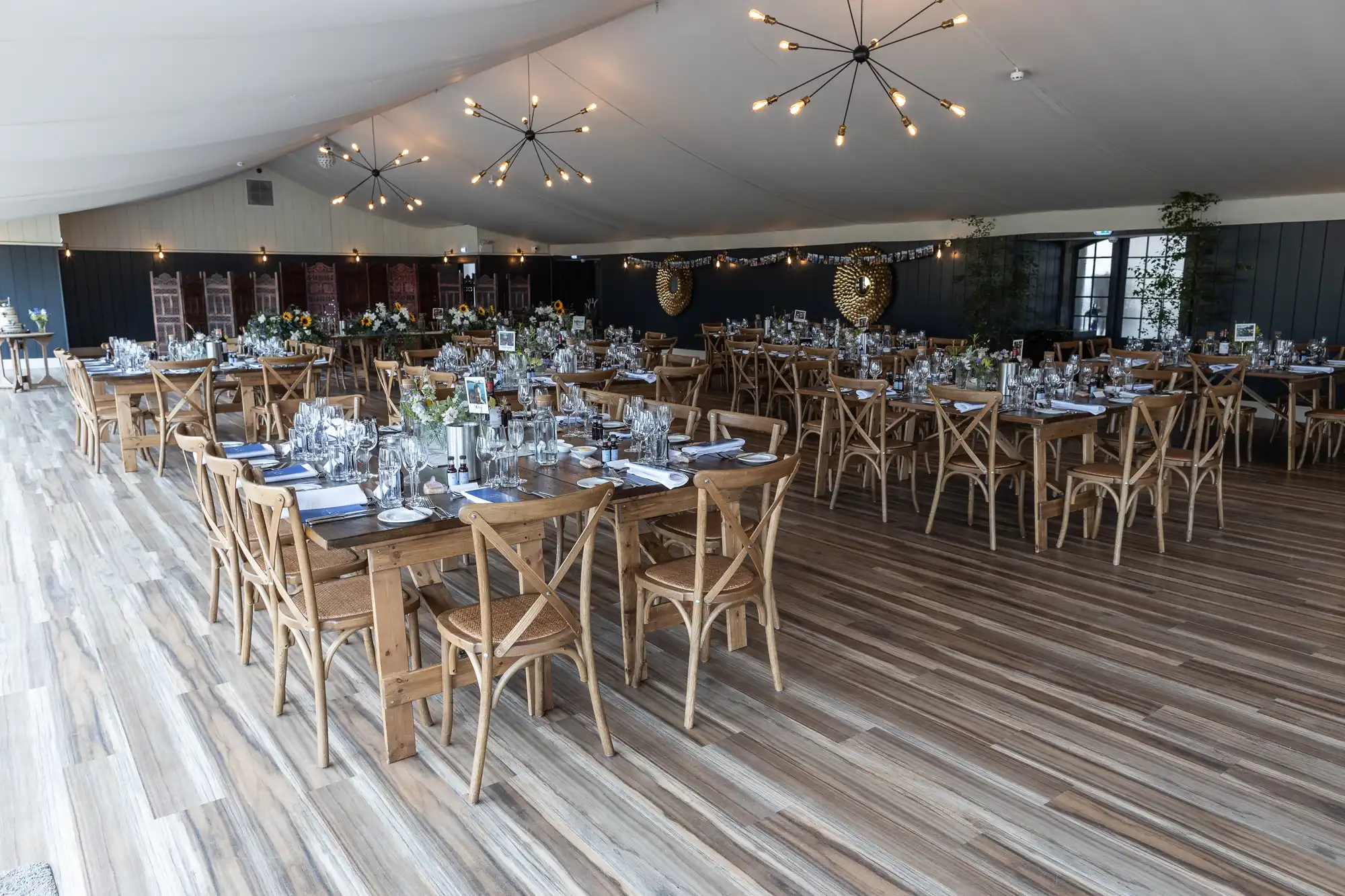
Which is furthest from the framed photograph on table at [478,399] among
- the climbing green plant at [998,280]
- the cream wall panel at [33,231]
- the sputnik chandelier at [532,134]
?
the cream wall panel at [33,231]

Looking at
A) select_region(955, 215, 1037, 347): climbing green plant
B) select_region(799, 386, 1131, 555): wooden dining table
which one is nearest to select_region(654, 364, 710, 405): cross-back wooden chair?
select_region(799, 386, 1131, 555): wooden dining table

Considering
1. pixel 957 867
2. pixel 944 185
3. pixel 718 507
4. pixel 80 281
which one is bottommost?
pixel 957 867

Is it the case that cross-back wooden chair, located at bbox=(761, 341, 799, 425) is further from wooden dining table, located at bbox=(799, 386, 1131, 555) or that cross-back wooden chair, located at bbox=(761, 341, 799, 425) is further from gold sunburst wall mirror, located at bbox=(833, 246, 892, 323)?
gold sunburst wall mirror, located at bbox=(833, 246, 892, 323)

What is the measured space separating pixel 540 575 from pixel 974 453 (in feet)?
11.1

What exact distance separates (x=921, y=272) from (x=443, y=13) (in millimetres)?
10702

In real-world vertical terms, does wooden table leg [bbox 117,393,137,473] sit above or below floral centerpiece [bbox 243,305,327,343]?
below

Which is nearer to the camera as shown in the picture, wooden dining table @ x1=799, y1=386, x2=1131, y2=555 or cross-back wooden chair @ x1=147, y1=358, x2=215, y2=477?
wooden dining table @ x1=799, y1=386, x2=1131, y2=555

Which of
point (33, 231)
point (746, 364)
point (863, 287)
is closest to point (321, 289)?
point (33, 231)

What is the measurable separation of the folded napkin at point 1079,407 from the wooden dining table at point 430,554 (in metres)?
3.03

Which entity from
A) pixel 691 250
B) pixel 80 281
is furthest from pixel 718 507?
pixel 80 281

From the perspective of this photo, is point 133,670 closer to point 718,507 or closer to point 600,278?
point 718,507

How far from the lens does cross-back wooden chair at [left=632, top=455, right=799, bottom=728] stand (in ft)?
9.98

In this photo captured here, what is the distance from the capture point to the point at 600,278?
20250 millimetres

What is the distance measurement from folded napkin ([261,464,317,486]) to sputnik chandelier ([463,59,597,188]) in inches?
260
